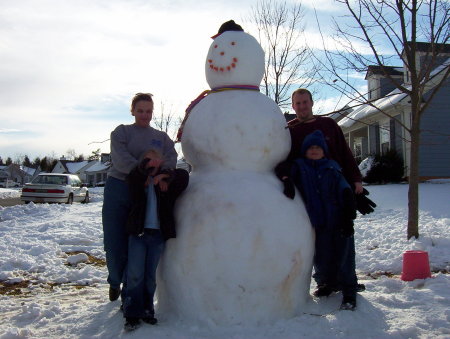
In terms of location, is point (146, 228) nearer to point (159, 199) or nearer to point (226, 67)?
point (159, 199)

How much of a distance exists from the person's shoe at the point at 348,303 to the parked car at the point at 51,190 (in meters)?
15.4

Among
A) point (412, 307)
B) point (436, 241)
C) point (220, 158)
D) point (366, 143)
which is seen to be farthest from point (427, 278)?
point (366, 143)

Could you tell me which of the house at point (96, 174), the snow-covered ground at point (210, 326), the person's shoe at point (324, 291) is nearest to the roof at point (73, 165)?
the house at point (96, 174)

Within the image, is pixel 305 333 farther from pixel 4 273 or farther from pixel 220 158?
pixel 4 273

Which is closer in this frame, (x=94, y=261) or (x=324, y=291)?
(x=324, y=291)

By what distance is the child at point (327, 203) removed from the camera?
3523 mm

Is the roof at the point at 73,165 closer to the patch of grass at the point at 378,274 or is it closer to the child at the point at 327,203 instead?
the patch of grass at the point at 378,274

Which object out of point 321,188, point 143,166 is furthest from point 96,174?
point 321,188

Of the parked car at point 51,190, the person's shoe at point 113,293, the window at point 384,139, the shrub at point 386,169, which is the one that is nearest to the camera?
the person's shoe at point 113,293

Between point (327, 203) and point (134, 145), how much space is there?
162 centimetres

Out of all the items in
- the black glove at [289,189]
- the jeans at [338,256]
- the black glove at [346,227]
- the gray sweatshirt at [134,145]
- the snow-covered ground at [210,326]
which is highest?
the gray sweatshirt at [134,145]

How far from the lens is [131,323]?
128 inches

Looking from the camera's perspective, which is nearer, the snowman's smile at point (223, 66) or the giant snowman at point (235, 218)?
the giant snowman at point (235, 218)

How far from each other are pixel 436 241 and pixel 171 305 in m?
4.96
